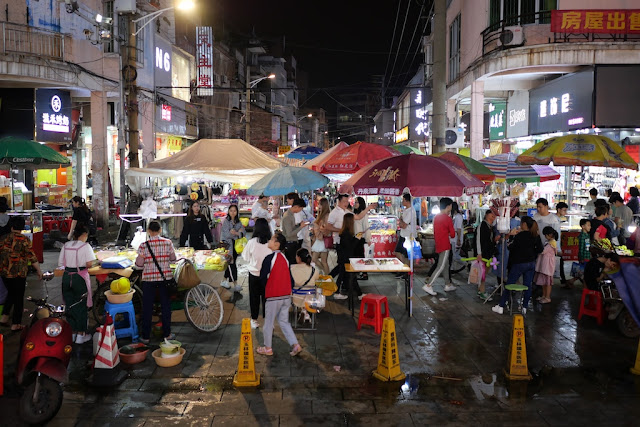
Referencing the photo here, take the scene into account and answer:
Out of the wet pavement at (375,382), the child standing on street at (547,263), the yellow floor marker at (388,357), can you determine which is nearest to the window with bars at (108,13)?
the wet pavement at (375,382)

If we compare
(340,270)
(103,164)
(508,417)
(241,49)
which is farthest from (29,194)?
(241,49)

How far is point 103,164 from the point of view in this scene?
22.5 meters

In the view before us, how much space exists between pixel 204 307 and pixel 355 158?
6.85m

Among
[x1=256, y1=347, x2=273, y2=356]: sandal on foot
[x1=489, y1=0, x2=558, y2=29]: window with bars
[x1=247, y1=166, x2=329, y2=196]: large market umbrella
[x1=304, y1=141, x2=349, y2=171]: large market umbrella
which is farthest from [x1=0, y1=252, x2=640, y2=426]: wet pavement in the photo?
[x1=489, y1=0, x2=558, y2=29]: window with bars

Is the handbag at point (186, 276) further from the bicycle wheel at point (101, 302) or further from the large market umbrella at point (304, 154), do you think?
the large market umbrella at point (304, 154)

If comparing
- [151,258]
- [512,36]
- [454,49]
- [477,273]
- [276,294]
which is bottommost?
[477,273]

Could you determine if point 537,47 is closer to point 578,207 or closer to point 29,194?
point 578,207

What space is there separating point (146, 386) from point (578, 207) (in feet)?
54.7

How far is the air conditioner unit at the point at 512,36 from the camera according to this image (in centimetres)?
1756

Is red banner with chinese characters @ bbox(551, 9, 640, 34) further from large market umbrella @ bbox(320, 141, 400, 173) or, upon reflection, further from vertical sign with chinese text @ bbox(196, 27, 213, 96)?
vertical sign with chinese text @ bbox(196, 27, 213, 96)

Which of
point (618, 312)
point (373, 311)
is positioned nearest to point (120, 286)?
point (373, 311)

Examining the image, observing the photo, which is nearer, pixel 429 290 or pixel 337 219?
pixel 429 290

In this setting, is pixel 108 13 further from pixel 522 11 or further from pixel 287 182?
pixel 522 11

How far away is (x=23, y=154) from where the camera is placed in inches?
604
